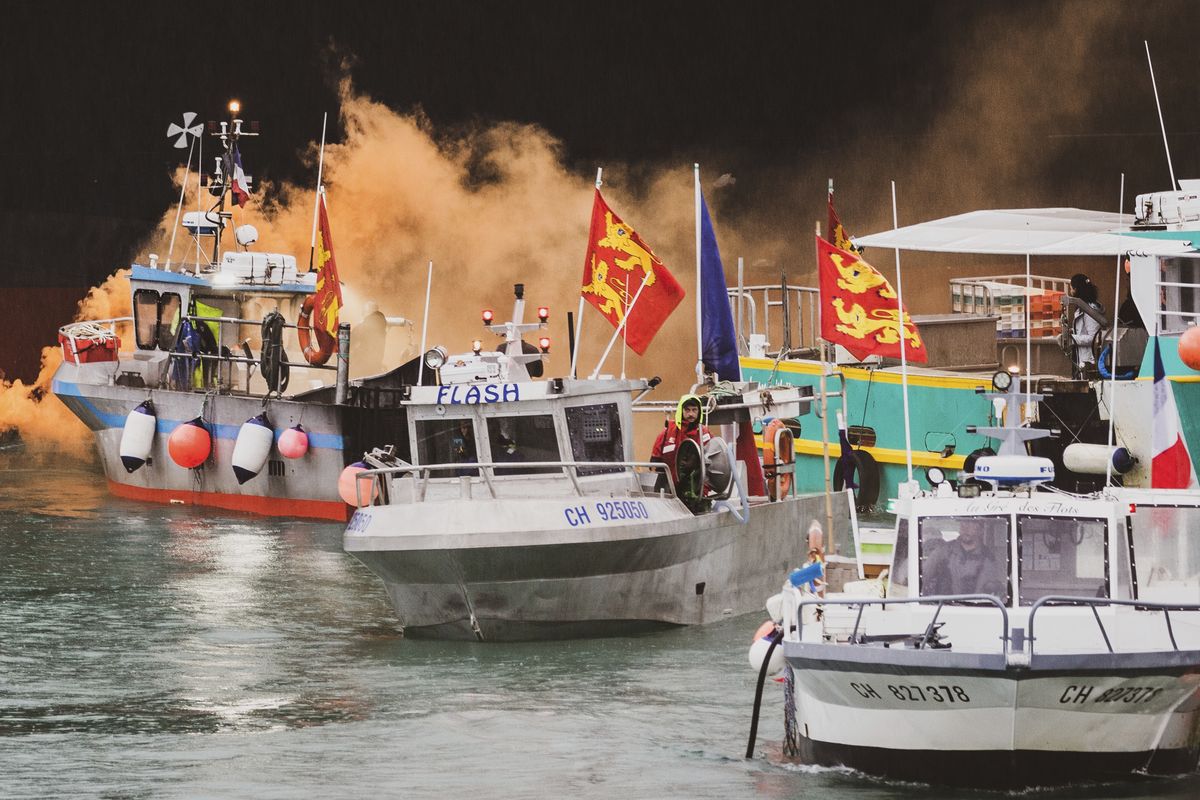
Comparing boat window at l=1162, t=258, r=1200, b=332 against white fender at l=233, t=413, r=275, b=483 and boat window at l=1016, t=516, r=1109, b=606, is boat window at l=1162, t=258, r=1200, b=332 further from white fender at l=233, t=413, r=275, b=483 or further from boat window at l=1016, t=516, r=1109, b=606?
white fender at l=233, t=413, r=275, b=483

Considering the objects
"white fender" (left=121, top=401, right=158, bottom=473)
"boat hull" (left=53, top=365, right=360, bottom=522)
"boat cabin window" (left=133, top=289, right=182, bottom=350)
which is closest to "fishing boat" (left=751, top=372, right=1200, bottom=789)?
"boat hull" (left=53, top=365, right=360, bottom=522)

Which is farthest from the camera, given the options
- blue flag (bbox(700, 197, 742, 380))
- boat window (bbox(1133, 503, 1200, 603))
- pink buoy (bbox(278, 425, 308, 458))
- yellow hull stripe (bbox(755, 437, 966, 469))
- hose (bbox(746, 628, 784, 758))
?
pink buoy (bbox(278, 425, 308, 458))

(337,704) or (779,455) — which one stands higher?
(779,455)

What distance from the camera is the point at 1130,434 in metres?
23.0

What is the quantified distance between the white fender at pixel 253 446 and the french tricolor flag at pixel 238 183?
482cm

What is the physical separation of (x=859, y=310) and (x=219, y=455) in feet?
51.7

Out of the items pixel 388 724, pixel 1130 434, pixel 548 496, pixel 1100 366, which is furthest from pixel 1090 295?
pixel 388 724

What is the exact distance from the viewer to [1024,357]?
1198 inches

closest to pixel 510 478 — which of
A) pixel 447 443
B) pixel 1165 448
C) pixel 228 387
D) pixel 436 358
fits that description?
pixel 447 443

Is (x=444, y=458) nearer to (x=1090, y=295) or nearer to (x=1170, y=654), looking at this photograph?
(x=1170, y=654)

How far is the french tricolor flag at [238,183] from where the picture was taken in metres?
32.2

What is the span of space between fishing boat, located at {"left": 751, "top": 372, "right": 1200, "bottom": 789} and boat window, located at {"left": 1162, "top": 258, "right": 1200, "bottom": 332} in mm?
9650

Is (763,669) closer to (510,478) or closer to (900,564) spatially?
(900,564)

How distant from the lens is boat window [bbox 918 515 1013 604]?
1260 cm
